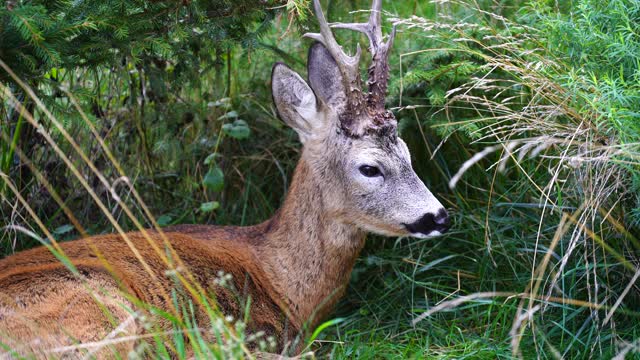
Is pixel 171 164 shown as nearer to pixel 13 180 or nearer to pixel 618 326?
pixel 13 180

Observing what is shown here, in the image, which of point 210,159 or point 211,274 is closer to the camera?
point 211,274

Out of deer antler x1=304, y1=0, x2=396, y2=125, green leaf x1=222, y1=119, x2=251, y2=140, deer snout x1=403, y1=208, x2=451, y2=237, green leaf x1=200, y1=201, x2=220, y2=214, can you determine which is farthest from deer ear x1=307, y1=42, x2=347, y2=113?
green leaf x1=200, y1=201, x2=220, y2=214

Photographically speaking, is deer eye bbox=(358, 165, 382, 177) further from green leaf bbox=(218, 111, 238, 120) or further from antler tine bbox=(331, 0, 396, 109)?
green leaf bbox=(218, 111, 238, 120)

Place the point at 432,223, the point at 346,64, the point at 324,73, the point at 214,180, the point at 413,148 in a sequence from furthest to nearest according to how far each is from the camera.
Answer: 1. the point at 413,148
2. the point at 214,180
3. the point at 324,73
4. the point at 346,64
5. the point at 432,223

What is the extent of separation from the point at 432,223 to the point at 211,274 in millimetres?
993

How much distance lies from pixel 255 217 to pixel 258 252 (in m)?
1.12


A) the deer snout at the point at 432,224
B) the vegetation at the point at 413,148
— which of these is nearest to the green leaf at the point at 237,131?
the vegetation at the point at 413,148

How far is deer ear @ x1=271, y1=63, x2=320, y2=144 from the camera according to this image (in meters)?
4.20

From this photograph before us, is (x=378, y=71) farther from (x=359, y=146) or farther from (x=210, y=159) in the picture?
(x=210, y=159)

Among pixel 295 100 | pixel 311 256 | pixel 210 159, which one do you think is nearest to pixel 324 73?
pixel 295 100

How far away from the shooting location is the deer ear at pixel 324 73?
164 inches

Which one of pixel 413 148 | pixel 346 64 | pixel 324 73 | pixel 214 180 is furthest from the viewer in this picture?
pixel 413 148

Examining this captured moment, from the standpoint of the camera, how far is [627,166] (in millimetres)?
3371

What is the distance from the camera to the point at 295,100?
4234mm
